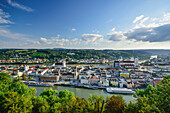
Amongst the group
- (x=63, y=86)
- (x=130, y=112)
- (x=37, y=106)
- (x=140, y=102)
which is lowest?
(x=63, y=86)

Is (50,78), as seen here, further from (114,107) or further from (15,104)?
(114,107)

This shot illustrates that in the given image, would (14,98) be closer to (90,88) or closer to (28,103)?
(28,103)

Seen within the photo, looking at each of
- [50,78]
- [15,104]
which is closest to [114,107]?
[15,104]

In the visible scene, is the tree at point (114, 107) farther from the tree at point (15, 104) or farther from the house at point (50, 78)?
the house at point (50, 78)

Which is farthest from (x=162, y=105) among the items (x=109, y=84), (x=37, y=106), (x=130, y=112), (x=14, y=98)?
(x=109, y=84)

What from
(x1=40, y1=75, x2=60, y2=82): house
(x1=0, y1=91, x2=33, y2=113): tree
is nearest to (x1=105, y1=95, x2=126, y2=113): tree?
(x1=0, y1=91, x2=33, y2=113): tree

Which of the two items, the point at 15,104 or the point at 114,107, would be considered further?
the point at 114,107

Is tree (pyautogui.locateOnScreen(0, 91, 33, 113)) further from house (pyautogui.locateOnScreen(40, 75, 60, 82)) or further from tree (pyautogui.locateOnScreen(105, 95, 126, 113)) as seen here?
house (pyautogui.locateOnScreen(40, 75, 60, 82))

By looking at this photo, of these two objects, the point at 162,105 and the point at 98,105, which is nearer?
the point at 162,105

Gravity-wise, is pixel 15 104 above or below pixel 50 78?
above

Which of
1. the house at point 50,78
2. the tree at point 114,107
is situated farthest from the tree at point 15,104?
the house at point 50,78

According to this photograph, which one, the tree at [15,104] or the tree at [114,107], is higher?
the tree at [15,104]
